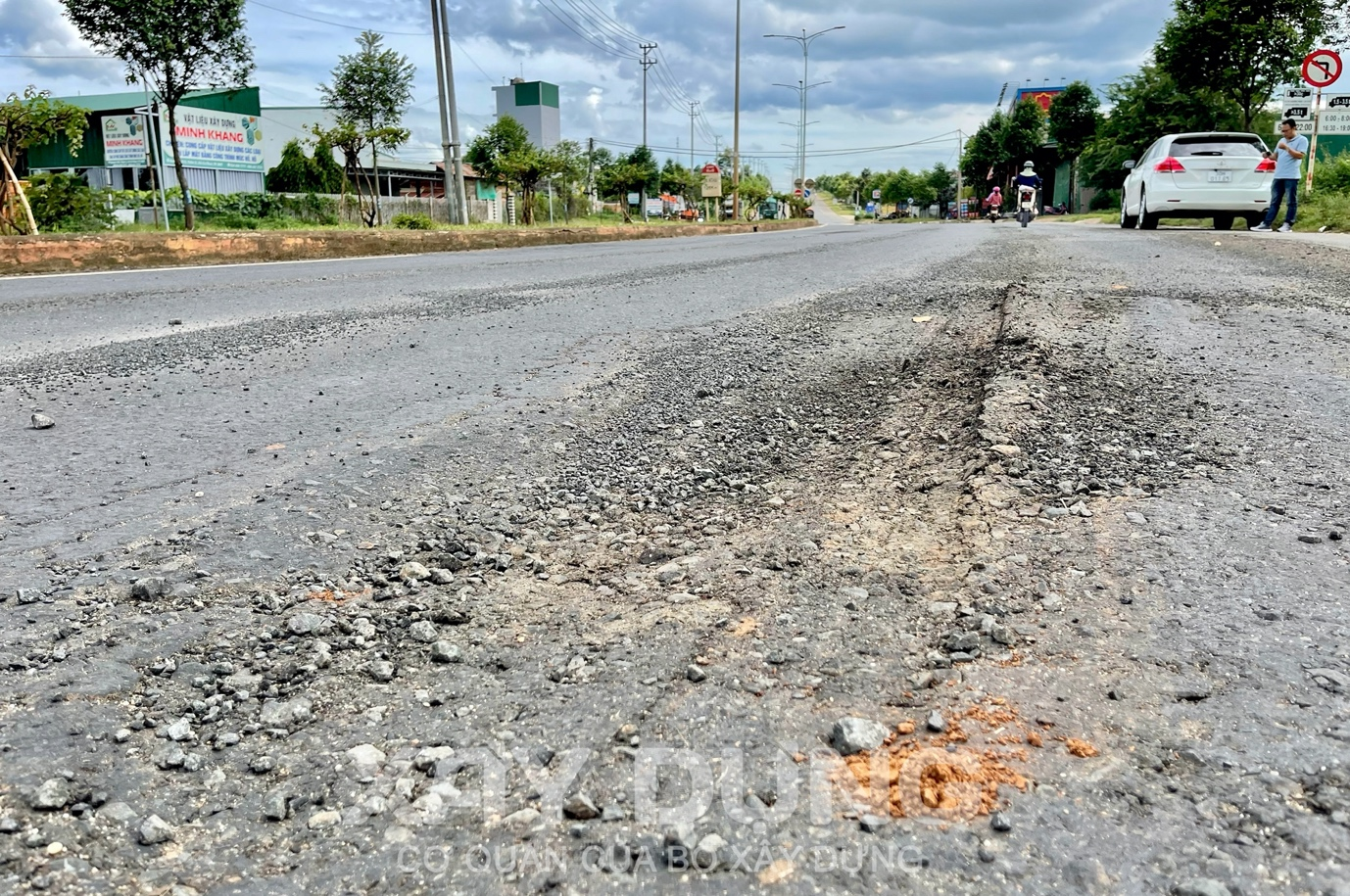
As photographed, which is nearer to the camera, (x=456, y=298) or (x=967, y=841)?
(x=967, y=841)

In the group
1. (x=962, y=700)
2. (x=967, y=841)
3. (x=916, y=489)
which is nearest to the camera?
(x=967, y=841)

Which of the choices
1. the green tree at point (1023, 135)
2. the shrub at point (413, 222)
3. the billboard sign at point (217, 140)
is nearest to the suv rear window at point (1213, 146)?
the shrub at point (413, 222)

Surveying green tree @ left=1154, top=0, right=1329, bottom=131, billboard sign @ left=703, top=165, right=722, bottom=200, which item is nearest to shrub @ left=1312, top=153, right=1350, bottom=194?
green tree @ left=1154, top=0, right=1329, bottom=131

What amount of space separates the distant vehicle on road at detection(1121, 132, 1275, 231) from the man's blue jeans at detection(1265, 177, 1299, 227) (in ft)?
0.64

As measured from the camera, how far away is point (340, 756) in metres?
1.52

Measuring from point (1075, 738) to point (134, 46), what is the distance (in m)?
19.6

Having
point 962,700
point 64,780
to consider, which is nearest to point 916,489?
point 962,700

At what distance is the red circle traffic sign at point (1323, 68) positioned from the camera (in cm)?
1511

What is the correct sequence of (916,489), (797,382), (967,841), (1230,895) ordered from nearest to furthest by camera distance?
(1230,895) < (967,841) < (916,489) < (797,382)

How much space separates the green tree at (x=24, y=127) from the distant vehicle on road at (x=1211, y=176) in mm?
16765

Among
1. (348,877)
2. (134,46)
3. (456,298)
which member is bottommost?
(348,877)

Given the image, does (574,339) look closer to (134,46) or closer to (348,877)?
(348,877)

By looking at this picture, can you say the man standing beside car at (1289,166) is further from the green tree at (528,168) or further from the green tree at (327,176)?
the green tree at (327,176)

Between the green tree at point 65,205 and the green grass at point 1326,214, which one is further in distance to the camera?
the green tree at point 65,205
